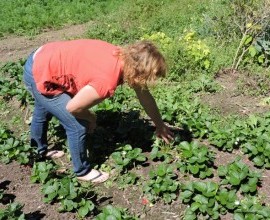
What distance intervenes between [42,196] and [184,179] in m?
1.25

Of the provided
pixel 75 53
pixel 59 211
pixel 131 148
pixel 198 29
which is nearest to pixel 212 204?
pixel 131 148

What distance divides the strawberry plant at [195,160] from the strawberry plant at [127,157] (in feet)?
1.18

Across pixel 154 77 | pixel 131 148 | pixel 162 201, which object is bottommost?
pixel 162 201

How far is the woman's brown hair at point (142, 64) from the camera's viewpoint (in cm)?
312

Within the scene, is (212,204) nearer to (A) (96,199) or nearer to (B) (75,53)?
(A) (96,199)

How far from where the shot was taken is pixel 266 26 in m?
5.98

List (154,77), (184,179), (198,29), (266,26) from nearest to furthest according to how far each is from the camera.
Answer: (154,77) → (184,179) → (266,26) → (198,29)

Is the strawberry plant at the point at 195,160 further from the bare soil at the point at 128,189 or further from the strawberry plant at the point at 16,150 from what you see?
the strawberry plant at the point at 16,150

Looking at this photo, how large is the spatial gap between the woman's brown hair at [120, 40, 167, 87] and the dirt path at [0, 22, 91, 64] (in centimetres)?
437

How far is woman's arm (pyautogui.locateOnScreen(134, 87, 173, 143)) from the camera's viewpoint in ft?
12.0

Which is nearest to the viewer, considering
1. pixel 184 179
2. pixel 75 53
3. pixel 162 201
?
pixel 75 53

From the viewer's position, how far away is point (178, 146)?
166 inches

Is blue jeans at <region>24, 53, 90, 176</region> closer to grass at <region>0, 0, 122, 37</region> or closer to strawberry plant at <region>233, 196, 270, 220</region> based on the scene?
strawberry plant at <region>233, 196, 270, 220</region>

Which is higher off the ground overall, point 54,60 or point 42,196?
point 54,60
